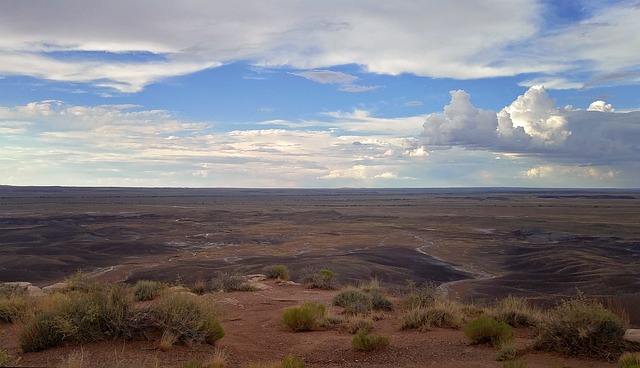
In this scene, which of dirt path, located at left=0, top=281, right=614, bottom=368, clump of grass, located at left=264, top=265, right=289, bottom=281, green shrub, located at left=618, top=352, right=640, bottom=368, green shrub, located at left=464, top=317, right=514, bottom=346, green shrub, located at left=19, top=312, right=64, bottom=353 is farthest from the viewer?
clump of grass, located at left=264, top=265, right=289, bottom=281

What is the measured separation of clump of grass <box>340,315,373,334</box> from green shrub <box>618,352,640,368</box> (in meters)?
5.05

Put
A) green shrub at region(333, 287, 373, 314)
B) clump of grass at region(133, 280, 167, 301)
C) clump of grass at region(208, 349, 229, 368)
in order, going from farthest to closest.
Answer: clump of grass at region(133, 280, 167, 301) → green shrub at region(333, 287, 373, 314) → clump of grass at region(208, 349, 229, 368)

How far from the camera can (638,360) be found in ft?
26.1

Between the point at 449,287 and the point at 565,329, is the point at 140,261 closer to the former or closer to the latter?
the point at 449,287

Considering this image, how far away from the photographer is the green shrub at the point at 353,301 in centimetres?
1359

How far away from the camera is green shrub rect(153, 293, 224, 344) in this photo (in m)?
9.55

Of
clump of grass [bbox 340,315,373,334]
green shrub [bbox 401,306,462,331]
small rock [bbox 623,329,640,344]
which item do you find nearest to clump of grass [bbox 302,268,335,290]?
clump of grass [bbox 340,315,373,334]

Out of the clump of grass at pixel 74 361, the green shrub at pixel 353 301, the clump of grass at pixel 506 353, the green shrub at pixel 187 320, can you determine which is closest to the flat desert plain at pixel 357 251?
the green shrub at pixel 353 301

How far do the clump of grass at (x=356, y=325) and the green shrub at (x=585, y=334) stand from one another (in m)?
3.66

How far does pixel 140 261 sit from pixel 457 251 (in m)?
28.9

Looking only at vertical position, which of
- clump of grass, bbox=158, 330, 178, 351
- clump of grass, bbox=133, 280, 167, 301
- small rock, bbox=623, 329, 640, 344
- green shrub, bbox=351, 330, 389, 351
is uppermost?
clump of grass, bbox=158, 330, 178, 351

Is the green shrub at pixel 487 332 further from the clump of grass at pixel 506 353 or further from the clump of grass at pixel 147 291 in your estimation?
the clump of grass at pixel 147 291

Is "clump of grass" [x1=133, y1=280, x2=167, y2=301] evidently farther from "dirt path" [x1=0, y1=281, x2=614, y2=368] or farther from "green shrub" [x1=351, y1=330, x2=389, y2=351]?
"green shrub" [x1=351, y1=330, x2=389, y2=351]

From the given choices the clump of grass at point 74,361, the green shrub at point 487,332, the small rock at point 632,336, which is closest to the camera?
the clump of grass at point 74,361
